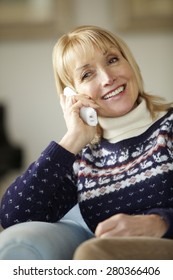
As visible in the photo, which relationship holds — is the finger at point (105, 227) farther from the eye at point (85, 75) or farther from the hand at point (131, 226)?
the eye at point (85, 75)

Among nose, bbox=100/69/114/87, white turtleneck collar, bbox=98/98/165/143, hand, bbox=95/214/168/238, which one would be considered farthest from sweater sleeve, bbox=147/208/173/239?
nose, bbox=100/69/114/87

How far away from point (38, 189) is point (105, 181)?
168 mm

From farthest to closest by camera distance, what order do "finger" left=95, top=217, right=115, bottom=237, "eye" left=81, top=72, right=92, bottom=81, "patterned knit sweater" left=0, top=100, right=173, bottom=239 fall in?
"eye" left=81, top=72, right=92, bottom=81 → "patterned knit sweater" left=0, top=100, right=173, bottom=239 → "finger" left=95, top=217, right=115, bottom=237

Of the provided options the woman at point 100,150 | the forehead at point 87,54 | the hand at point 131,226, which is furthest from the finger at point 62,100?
the hand at point 131,226

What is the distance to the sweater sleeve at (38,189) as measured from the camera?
1.14 meters

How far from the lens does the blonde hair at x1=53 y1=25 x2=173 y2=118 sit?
1.20 meters

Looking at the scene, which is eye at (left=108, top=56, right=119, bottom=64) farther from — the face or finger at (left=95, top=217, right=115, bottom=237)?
finger at (left=95, top=217, right=115, bottom=237)

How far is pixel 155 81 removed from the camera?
128 cm

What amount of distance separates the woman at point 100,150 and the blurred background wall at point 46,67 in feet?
0.11

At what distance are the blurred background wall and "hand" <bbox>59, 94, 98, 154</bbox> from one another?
0.20 ft

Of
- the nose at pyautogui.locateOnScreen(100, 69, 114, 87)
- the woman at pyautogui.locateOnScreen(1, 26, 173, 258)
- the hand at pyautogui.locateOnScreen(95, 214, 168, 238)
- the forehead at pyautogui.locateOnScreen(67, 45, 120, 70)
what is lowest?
the hand at pyautogui.locateOnScreen(95, 214, 168, 238)
